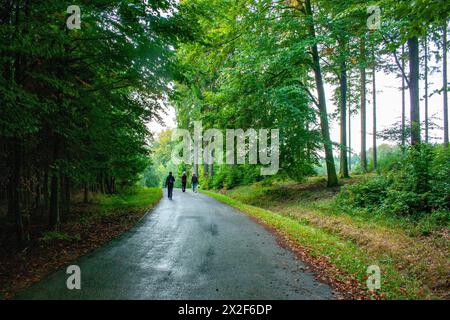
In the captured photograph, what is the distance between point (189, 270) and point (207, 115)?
1340cm

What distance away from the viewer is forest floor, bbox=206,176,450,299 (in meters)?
5.55

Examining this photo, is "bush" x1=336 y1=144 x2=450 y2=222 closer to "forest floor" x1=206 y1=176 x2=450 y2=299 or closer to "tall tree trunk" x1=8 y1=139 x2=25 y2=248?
"forest floor" x1=206 y1=176 x2=450 y2=299

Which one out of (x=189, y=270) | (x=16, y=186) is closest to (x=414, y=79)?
(x=189, y=270)

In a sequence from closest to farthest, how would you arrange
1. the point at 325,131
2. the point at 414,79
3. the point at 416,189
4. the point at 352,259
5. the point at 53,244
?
the point at 352,259 → the point at 53,244 → the point at 416,189 → the point at 414,79 → the point at 325,131

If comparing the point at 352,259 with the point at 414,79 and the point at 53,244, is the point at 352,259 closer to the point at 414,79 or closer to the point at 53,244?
the point at 53,244

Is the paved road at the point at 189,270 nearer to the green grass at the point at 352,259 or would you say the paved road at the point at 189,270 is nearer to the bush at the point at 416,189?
the green grass at the point at 352,259

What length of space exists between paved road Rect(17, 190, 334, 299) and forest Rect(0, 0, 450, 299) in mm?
846

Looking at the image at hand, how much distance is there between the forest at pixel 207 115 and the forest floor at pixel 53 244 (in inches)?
2.4

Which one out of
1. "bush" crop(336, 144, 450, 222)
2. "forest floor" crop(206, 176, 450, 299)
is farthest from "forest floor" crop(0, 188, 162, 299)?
"bush" crop(336, 144, 450, 222)

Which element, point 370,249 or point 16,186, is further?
point 370,249

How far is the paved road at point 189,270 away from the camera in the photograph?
488cm

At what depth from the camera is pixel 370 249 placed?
794 centimetres

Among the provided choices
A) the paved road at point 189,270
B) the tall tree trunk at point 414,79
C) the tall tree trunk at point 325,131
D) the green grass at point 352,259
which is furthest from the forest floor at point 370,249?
the tall tree trunk at point 414,79
